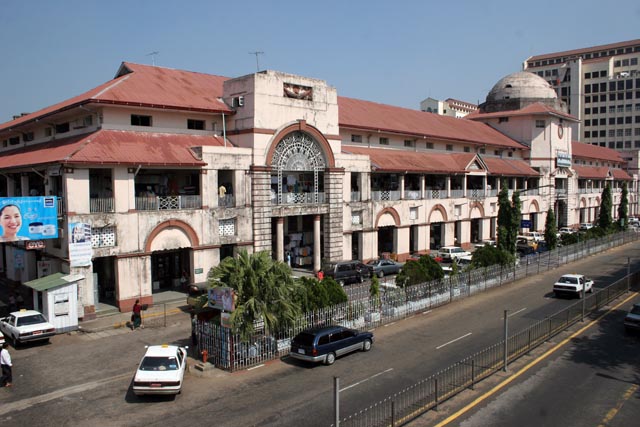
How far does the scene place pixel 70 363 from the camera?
22734 millimetres

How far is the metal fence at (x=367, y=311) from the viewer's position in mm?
21953

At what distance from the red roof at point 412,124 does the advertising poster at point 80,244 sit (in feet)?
75.7

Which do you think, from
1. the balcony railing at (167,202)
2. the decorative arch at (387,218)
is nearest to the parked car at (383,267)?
the decorative arch at (387,218)

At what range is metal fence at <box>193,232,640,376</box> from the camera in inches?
864

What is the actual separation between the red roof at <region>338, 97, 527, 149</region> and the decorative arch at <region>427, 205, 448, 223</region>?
24.4 ft

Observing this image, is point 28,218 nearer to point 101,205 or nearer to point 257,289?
point 101,205

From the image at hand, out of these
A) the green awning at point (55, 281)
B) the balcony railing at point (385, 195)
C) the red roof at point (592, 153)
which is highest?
the red roof at point (592, 153)

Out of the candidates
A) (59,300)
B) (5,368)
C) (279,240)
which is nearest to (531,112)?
(279,240)

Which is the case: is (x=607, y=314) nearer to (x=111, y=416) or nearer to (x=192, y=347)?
(x=192, y=347)

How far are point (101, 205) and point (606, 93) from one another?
119783mm

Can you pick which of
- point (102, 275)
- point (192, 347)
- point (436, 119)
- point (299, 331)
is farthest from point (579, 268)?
point (102, 275)

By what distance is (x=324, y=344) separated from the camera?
2181 cm

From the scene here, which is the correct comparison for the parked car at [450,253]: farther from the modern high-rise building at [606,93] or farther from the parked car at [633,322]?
the modern high-rise building at [606,93]

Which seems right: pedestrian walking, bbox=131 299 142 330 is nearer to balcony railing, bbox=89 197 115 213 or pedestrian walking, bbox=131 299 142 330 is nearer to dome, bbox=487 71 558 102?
balcony railing, bbox=89 197 115 213
